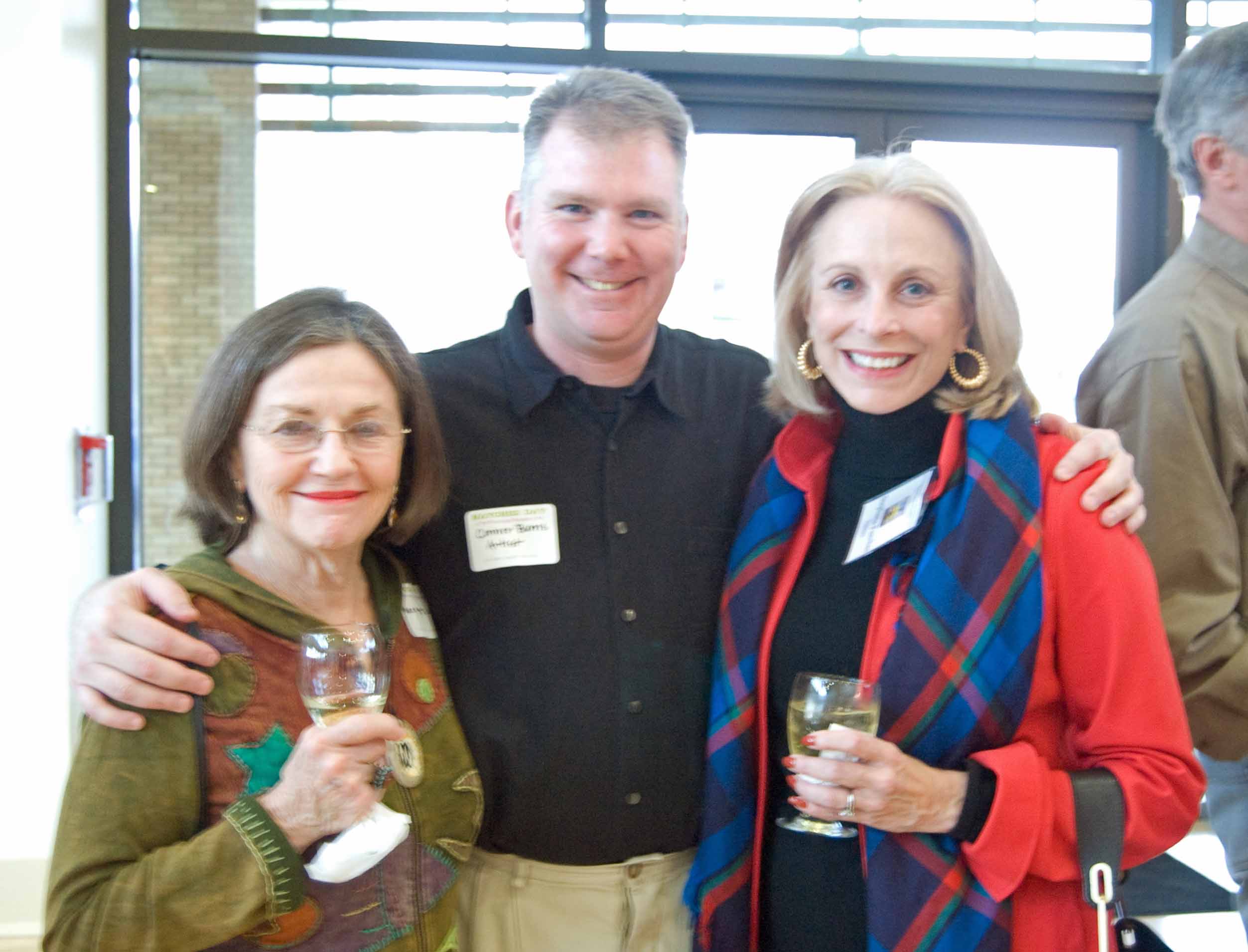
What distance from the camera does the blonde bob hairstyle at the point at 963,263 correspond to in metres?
1.72

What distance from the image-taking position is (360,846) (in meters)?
1.36

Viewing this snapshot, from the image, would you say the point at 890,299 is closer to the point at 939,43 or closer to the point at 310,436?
the point at 310,436

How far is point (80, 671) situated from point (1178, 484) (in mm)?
1894

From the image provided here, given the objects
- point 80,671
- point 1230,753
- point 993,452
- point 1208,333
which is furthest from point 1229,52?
point 80,671

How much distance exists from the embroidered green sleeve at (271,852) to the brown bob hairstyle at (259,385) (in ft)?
1.43

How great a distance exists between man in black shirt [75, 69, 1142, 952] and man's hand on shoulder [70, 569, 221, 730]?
51cm

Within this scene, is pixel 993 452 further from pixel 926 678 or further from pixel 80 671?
pixel 80 671

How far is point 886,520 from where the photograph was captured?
1.73m

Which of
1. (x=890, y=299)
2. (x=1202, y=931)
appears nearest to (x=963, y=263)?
(x=890, y=299)

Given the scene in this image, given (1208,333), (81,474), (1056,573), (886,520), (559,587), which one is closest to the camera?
(1056,573)

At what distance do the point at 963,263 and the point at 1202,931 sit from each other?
10.7 feet

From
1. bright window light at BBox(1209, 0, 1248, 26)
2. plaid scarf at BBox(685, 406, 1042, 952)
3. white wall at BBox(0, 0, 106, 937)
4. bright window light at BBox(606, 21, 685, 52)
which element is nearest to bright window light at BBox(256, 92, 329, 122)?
white wall at BBox(0, 0, 106, 937)

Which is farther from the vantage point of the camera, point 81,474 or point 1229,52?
point 81,474

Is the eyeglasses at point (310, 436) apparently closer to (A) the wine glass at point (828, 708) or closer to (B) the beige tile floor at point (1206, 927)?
(A) the wine glass at point (828, 708)
